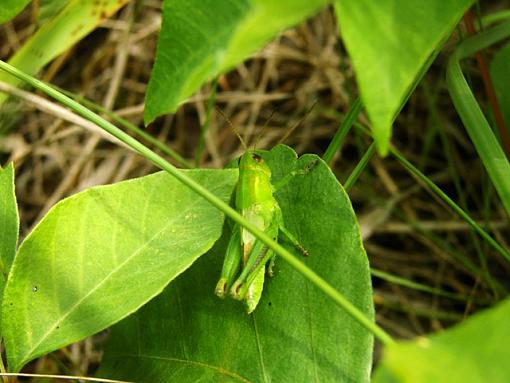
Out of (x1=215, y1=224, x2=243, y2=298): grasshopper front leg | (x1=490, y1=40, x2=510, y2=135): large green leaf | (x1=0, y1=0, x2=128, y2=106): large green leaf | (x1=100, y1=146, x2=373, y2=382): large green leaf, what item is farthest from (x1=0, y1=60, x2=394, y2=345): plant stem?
(x1=490, y1=40, x2=510, y2=135): large green leaf

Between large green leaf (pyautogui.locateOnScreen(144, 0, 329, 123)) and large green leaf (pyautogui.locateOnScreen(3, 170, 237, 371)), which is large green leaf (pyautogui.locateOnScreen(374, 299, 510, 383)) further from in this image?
large green leaf (pyautogui.locateOnScreen(3, 170, 237, 371))

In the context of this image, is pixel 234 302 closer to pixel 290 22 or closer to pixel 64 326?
pixel 64 326

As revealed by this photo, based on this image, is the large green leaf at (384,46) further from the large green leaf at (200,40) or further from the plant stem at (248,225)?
the plant stem at (248,225)

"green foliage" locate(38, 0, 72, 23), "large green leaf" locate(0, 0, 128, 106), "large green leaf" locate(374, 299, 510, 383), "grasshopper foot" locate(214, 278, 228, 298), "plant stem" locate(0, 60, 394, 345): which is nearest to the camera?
"large green leaf" locate(374, 299, 510, 383)

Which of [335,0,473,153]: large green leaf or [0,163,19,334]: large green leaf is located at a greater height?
[335,0,473,153]: large green leaf

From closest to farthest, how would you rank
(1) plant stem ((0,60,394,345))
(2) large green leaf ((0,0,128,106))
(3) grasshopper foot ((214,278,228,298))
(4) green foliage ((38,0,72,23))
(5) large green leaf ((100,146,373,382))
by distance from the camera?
1. (1) plant stem ((0,60,394,345))
2. (5) large green leaf ((100,146,373,382))
3. (3) grasshopper foot ((214,278,228,298))
4. (2) large green leaf ((0,0,128,106))
5. (4) green foliage ((38,0,72,23))

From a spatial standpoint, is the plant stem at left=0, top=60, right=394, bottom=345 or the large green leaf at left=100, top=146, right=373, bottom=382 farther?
the large green leaf at left=100, top=146, right=373, bottom=382

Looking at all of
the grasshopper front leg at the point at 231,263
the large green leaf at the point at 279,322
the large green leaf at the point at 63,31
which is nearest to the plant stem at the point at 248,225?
the large green leaf at the point at 279,322

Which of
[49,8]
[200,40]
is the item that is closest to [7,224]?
[200,40]
